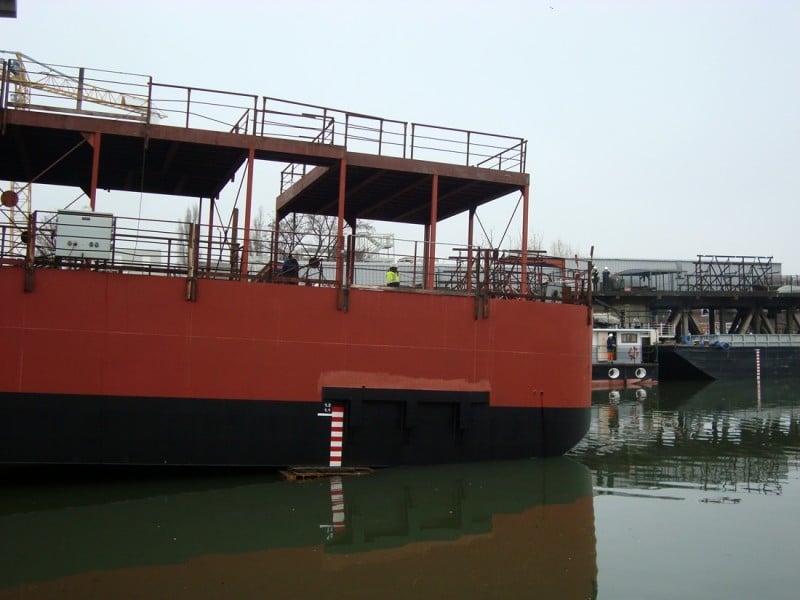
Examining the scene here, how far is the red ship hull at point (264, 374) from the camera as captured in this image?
11.1 metres

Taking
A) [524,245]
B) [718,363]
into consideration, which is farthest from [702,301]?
[524,245]

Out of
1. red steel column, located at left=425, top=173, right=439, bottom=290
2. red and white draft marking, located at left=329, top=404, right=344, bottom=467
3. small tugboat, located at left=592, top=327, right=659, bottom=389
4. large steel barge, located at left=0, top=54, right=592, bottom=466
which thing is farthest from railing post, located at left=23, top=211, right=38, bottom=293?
small tugboat, located at left=592, top=327, right=659, bottom=389

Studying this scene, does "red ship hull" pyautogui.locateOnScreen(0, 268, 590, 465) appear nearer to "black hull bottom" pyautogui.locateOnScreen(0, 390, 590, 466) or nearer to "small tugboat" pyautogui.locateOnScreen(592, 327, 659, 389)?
"black hull bottom" pyautogui.locateOnScreen(0, 390, 590, 466)

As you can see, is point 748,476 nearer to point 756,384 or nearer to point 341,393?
point 341,393

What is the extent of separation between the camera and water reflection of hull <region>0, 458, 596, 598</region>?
7.55 metres

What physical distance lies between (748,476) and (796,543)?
16.3 ft

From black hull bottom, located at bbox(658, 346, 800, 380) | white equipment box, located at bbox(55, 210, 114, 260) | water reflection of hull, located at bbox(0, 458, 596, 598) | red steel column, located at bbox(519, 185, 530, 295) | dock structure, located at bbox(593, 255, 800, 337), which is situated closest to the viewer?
water reflection of hull, located at bbox(0, 458, 596, 598)

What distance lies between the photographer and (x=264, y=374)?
39.7 ft

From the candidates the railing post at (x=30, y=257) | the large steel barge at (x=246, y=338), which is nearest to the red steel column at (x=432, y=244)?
the large steel barge at (x=246, y=338)

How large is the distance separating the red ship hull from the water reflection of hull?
2.83 ft

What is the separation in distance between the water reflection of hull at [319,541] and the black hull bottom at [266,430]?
0.61 metres

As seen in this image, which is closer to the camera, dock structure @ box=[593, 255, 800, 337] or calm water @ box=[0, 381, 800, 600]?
calm water @ box=[0, 381, 800, 600]

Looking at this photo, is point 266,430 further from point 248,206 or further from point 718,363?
point 718,363

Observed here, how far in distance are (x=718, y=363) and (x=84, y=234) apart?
40.2 m
